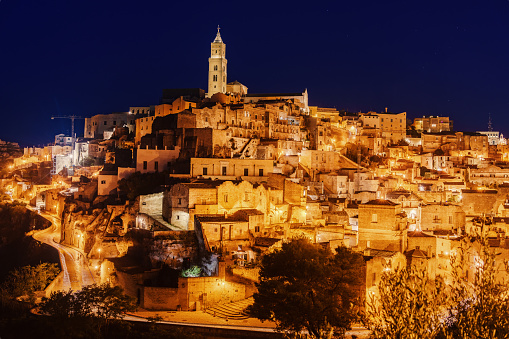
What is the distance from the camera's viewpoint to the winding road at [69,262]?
31919 mm

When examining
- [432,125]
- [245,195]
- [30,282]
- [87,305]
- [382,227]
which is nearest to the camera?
[87,305]

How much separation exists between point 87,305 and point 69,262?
1487 centimetres

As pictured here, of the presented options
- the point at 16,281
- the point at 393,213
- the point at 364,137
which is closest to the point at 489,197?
the point at 393,213

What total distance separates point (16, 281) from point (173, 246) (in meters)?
11.0

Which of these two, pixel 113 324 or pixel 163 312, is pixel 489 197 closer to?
pixel 163 312

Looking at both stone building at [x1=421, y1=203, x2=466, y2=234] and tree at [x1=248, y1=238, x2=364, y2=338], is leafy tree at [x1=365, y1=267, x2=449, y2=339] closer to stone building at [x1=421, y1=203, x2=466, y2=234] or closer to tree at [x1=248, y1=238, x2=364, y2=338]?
tree at [x1=248, y1=238, x2=364, y2=338]

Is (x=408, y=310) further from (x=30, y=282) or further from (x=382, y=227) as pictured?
(x=30, y=282)

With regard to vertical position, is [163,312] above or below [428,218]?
below

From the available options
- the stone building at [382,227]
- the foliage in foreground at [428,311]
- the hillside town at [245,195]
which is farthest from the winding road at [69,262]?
the foliage in foreground at [428,311]

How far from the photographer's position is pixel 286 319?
69.7ft

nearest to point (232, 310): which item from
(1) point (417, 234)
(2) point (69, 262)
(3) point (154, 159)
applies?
(1) point (417, 234)

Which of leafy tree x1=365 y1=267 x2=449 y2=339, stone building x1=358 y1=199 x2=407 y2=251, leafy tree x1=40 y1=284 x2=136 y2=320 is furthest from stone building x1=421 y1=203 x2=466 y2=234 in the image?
leafy tree x1=40 y1=284 x2=136 y2=320

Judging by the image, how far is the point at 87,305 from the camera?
2316 cm

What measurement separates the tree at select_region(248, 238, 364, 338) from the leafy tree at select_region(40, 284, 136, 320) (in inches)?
264
